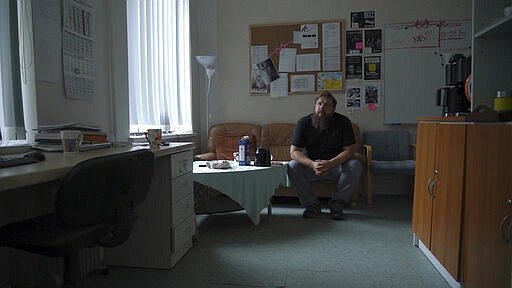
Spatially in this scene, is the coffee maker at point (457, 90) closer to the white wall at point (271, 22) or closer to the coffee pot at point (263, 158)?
the coffee pot at point (263, 158)

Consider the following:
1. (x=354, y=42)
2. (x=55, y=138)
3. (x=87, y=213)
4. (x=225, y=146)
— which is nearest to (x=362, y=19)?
(x=354, y=42)

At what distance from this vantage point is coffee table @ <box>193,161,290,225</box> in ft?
8.14

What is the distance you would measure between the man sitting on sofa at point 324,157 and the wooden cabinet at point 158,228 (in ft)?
4.53

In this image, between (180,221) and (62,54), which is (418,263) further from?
(62,54)

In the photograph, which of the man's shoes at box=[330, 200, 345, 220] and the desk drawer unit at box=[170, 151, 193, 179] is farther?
the man's shoes at box=[330, 200, 345, 220]

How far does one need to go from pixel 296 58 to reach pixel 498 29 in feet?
8.74

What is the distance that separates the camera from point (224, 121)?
4.45 m

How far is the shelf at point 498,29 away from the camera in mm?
1550

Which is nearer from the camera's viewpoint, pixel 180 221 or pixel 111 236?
pixel 111 236

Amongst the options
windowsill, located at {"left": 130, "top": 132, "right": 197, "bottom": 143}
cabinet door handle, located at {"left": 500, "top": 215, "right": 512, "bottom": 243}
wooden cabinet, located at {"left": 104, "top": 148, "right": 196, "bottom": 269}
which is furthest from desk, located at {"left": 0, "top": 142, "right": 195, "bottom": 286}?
cabinet door handle, located at {"left": 500, "top": 215, "right": 512, "bottom": 243}

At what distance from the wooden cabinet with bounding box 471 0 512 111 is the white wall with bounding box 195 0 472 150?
7.54ft

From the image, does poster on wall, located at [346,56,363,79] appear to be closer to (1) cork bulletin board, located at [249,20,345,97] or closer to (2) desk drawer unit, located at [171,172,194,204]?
(1) cork bulletin board, located at [249,20,345,97]

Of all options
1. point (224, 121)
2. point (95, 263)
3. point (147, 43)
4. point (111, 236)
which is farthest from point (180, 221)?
point (224, 121)

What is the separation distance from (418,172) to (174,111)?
258cm
